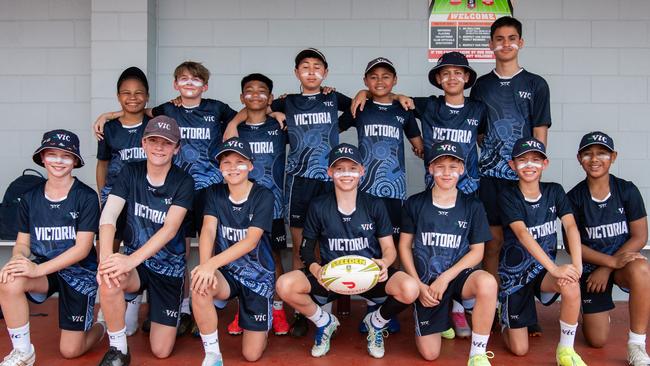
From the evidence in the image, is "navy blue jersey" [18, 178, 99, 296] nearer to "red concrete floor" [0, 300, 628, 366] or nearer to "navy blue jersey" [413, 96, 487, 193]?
"red concrete floor" [0, 300, 628, 366]

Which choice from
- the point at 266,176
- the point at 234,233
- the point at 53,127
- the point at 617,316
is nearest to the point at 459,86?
the point at 266,176

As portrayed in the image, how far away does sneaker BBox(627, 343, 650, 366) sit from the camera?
12.5 ft

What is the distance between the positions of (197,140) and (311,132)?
88cm

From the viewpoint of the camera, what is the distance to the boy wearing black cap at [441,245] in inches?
156

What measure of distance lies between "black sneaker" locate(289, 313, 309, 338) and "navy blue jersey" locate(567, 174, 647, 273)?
80.7 inches

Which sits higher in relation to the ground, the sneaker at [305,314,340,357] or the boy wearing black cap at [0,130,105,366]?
the boy wearing black cap at [0,130,105,366]

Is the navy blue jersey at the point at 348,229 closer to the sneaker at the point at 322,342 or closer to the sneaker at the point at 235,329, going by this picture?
the sneaker at the point at 322,342

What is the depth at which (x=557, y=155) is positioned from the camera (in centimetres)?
573

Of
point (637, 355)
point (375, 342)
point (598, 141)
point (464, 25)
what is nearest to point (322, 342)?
point (375, 342)

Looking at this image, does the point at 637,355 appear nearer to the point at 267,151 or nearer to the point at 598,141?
the point at 598,141

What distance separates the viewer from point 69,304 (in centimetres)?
407

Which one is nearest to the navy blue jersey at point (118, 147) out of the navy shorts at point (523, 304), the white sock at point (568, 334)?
the navy shorts at point (523, 304)

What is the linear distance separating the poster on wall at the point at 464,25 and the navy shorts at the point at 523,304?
236 cm

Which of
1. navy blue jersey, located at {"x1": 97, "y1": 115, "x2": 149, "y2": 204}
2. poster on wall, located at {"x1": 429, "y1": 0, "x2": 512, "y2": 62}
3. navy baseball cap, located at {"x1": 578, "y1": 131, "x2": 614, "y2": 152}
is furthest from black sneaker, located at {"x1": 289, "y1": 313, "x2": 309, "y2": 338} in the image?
poster on wall, located at {"x1": 429, "y1": 0, "x2": 512, "y2": 62}
